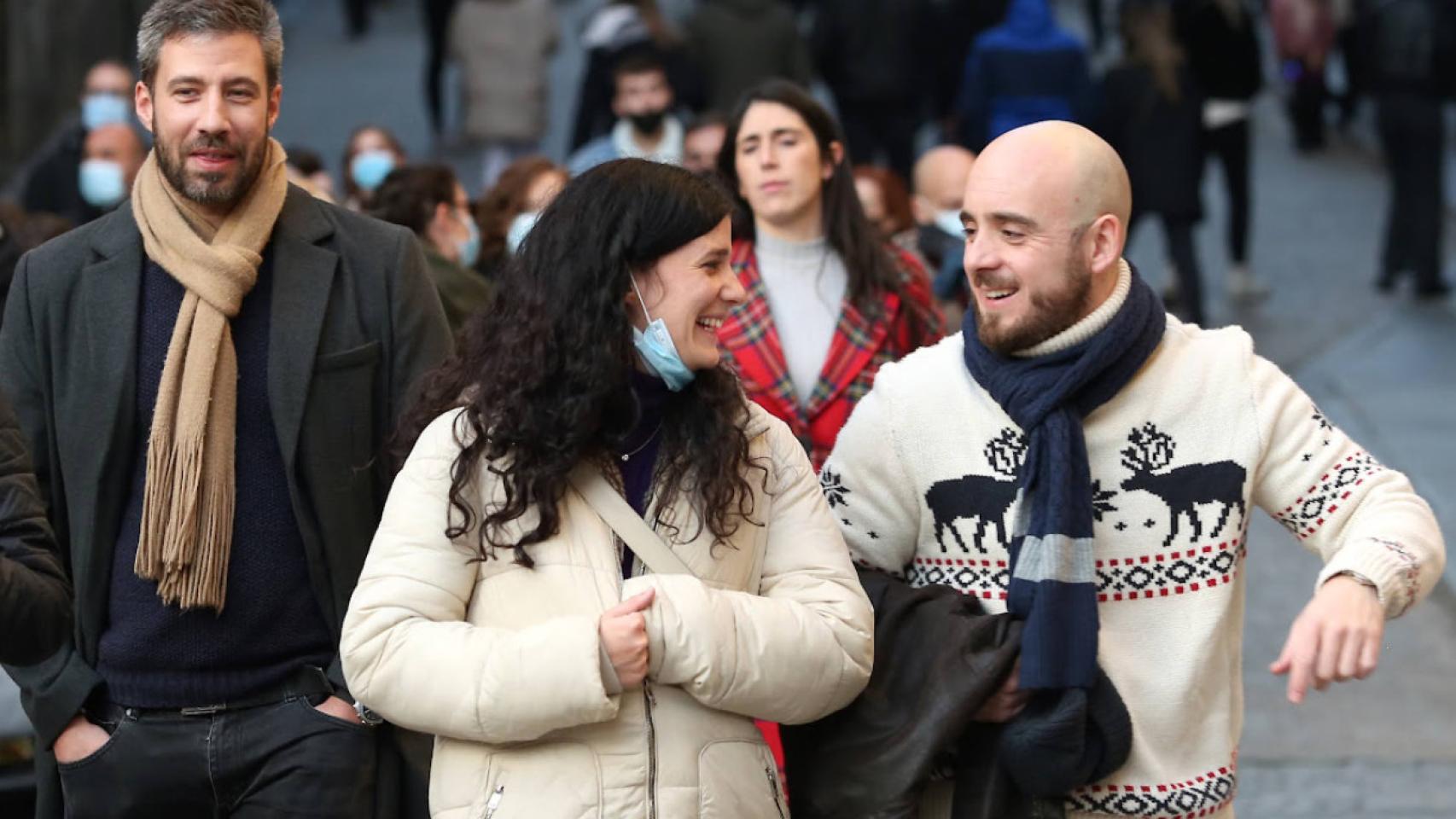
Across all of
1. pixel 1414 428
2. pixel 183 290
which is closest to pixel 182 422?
pixel 183 290

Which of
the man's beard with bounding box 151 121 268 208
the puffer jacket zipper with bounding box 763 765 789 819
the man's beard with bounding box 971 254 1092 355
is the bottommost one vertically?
the puffer jacket zipper with bounding box 763 765 789 819

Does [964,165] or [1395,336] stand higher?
[964,165]

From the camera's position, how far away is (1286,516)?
3.96 m

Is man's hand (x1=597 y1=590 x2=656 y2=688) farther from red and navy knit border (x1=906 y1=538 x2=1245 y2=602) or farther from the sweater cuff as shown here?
the sweater cuff

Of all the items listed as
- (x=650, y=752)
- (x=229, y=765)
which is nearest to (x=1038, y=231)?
(x=650, y=752)

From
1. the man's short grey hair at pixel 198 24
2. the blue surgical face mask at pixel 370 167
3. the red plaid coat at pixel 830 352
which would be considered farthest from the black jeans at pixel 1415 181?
the man's short grey hair at pixel 198 24

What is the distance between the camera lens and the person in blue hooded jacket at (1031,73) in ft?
41.3

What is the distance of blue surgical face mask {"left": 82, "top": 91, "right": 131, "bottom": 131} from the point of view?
11.7 metres

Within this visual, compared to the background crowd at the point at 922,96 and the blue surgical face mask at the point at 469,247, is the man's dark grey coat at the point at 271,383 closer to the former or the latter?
the blue surgical face mask at the point at 469,247

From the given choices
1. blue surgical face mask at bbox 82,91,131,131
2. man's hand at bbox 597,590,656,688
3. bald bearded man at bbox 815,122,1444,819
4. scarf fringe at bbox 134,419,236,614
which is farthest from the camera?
blue surgical face mask at bbox 82,91,131,131

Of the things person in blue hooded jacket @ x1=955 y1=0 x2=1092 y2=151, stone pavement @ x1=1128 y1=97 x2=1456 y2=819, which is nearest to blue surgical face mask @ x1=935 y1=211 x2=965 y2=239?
stone pavement @ x1=1128 y1=97 x2=1456 y2=819

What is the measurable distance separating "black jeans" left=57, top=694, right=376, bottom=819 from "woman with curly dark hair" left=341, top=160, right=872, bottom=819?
58 centimetres

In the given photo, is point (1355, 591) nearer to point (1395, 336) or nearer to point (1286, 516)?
point (1286, 516)

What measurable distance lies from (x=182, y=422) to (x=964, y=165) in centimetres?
552
